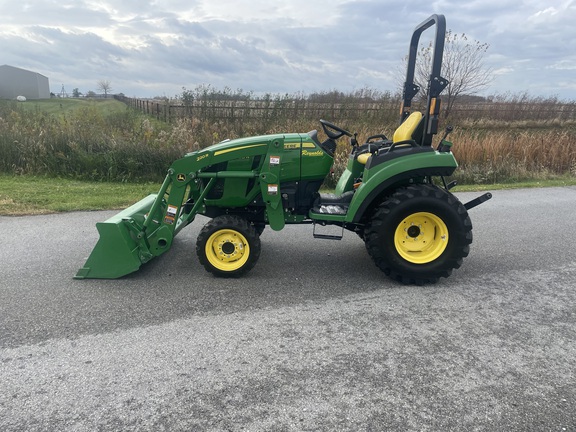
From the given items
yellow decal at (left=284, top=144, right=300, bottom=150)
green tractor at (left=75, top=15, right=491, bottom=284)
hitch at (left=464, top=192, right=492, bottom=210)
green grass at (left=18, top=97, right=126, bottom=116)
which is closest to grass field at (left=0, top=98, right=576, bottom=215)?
green grass at (left=18, top=97, right=126, bottom=116)

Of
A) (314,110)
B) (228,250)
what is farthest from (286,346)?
(314,110)

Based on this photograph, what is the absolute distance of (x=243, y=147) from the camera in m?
4.00

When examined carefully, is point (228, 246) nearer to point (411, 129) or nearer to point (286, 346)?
point (286, 346)

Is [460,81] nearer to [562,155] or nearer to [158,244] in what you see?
[562,155]

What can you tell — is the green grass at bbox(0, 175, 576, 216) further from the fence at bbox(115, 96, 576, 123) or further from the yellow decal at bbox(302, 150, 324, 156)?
the fence at bbox(115, 96, 576, 123)

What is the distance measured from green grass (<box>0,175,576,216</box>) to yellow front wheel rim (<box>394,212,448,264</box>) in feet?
14.5

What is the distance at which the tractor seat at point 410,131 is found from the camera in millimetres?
4170

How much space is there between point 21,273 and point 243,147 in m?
2.46

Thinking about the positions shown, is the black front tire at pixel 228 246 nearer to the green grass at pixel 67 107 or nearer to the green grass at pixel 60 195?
the green grass at pixel 60 195

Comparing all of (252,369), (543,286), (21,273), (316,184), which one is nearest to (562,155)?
(543,286)

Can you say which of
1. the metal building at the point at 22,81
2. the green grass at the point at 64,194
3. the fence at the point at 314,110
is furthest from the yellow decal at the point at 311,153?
the metal building at the point at 22,81

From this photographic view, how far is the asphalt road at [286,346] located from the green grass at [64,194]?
179 centimetres

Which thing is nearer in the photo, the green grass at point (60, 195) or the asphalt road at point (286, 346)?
the asphalt road at point (286, 346)

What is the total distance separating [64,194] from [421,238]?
19.6ft
